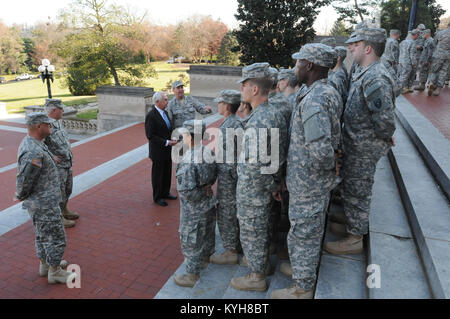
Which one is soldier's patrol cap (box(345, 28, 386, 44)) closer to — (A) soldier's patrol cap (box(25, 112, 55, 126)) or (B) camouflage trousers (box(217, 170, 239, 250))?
(B) camouflage trousers (box(217, 170, 239, 250))

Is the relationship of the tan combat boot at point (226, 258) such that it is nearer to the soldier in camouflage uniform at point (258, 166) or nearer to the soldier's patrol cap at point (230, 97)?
the soldier in camouflage uniform at point (258, 166)

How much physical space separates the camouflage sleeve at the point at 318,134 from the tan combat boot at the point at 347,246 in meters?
1.10

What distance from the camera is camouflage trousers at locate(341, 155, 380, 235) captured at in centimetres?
301

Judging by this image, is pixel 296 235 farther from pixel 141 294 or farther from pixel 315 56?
pixel 141 294

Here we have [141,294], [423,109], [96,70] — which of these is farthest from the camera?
[96,70]

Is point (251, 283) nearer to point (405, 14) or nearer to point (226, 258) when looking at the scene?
point (226, 258)

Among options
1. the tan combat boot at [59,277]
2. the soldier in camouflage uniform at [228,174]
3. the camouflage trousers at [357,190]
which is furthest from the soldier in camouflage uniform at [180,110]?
the camouflage trousers at [357,190]

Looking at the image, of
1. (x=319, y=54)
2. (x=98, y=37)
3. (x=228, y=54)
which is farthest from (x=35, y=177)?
(x=228, y=54)

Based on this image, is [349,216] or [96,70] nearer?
[349,216]

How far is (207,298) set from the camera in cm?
318

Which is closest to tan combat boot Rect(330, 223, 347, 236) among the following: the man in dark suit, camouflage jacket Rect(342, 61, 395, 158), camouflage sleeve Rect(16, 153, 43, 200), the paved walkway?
camouflage jacket Rect(342, 61, 395, 158)

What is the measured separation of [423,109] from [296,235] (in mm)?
6382

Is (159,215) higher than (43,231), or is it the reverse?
(43,231)
